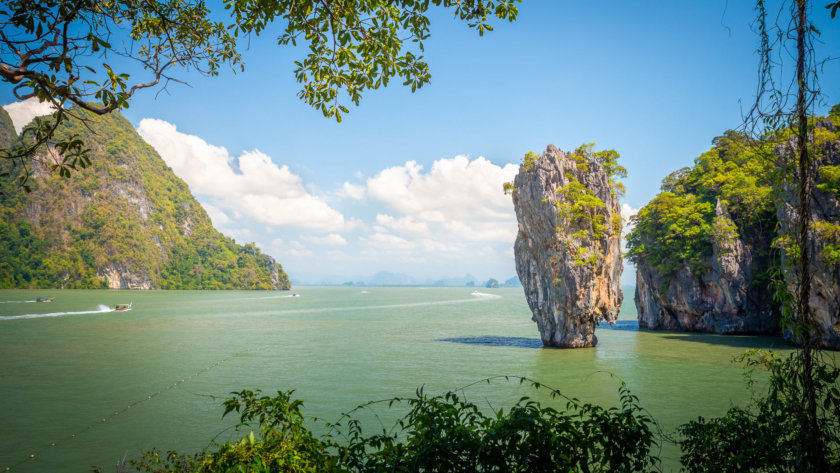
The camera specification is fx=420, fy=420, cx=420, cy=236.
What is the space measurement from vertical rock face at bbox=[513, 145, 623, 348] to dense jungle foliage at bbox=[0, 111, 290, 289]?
88.9m

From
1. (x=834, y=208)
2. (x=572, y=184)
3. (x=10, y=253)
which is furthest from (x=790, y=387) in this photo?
(x=10, y=253)

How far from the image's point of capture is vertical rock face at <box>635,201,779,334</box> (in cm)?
3056

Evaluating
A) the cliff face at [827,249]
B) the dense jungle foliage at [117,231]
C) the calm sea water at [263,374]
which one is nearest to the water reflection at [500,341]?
the calm sea water at [263,374]

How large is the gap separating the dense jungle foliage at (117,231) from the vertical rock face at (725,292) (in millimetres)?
97414

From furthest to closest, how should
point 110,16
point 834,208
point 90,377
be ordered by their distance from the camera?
point 834,208 < point 90,377 < point 110,16

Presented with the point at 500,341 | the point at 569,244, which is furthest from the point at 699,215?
the point at 500,341

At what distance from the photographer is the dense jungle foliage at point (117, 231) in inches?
4082

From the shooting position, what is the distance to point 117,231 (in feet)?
401

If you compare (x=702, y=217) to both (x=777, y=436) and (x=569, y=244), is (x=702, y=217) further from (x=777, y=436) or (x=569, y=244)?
(x=777, y=436)

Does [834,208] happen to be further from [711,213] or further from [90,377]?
[90,377]

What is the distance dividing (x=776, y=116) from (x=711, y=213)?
36.2 meters

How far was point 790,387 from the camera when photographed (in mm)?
3236

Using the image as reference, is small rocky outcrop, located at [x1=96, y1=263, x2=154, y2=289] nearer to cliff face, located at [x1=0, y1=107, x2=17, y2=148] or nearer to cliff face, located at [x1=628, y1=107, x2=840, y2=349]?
cliff face, located at [x1=0, y1=107, x2=17, y2=148]

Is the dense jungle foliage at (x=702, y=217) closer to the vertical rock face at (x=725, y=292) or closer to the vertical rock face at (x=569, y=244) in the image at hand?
the vertical rock face at (x=725, y=292)
